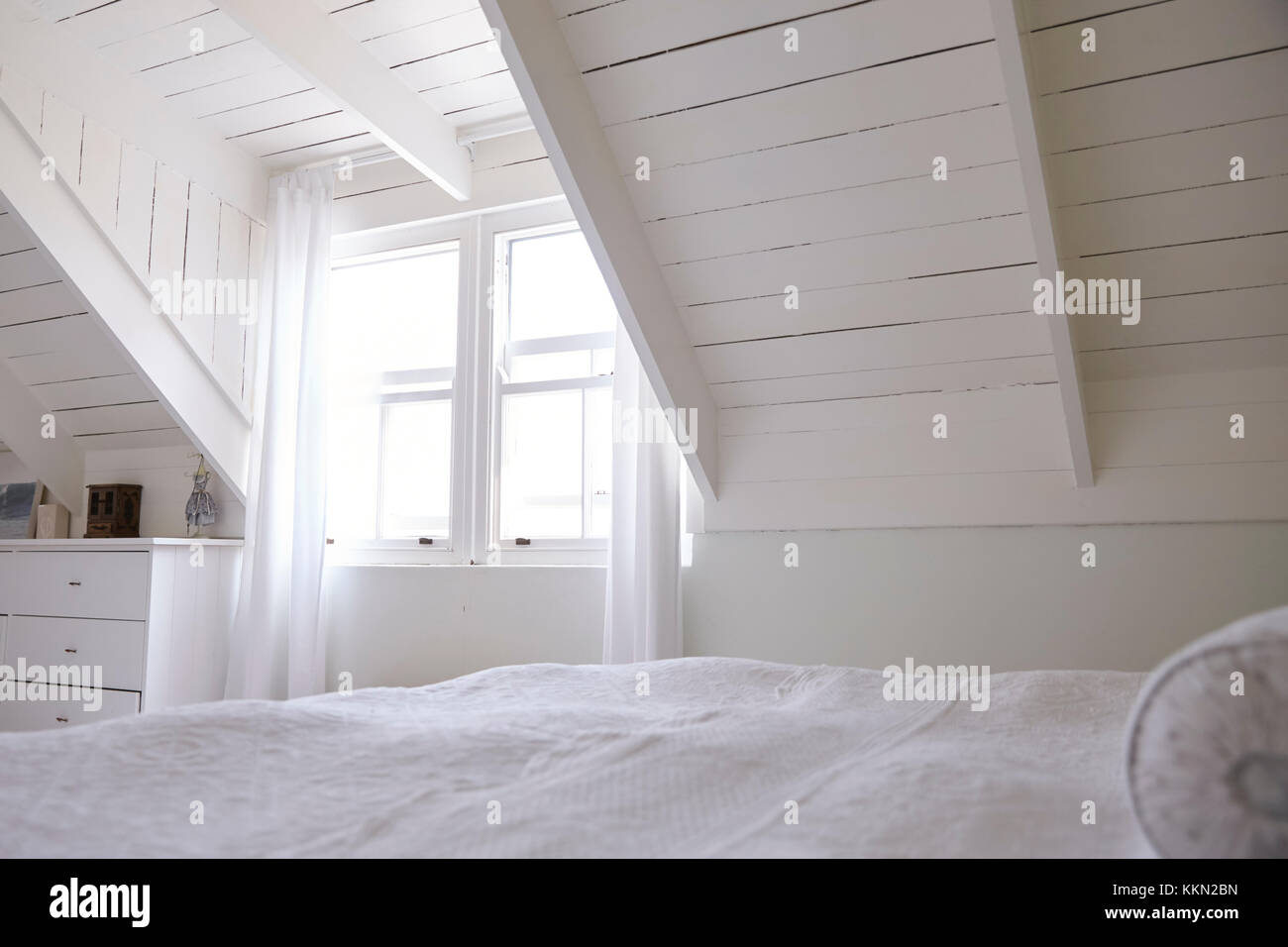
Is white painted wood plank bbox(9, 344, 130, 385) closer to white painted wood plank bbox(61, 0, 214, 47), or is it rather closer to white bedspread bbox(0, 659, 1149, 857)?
white painted wood plank bbox(61, 0, 214, 47)

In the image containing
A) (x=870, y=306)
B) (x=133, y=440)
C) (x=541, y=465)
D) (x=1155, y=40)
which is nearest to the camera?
(x=1155, y=40)

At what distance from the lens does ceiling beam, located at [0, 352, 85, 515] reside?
328cm

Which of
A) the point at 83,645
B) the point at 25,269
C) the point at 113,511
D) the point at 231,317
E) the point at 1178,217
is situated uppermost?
the point at 25,269

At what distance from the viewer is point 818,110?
5.96 feet

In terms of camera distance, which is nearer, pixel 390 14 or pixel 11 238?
pixel 390 14

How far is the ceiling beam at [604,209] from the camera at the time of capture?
1.76 meters

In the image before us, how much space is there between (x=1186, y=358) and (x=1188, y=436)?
0.17 meters

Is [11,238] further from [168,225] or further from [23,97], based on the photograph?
[23,97]

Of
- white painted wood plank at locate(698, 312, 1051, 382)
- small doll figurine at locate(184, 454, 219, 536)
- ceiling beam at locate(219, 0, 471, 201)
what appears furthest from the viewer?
small doll figurine at locate(184, 454, 219, 536)

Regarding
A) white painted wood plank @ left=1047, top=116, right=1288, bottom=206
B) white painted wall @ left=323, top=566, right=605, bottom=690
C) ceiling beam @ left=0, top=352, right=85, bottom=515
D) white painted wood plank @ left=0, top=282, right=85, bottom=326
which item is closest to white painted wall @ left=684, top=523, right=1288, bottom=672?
white painted wall @ left=323, top=566, right=605, bottom=690

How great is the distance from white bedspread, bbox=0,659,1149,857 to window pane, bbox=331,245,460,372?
220cm

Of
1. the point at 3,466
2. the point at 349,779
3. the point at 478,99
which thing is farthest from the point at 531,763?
the point at 3,466

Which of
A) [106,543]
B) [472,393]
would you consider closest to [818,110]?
[472,393]

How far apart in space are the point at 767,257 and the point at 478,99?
1179 millimetres
